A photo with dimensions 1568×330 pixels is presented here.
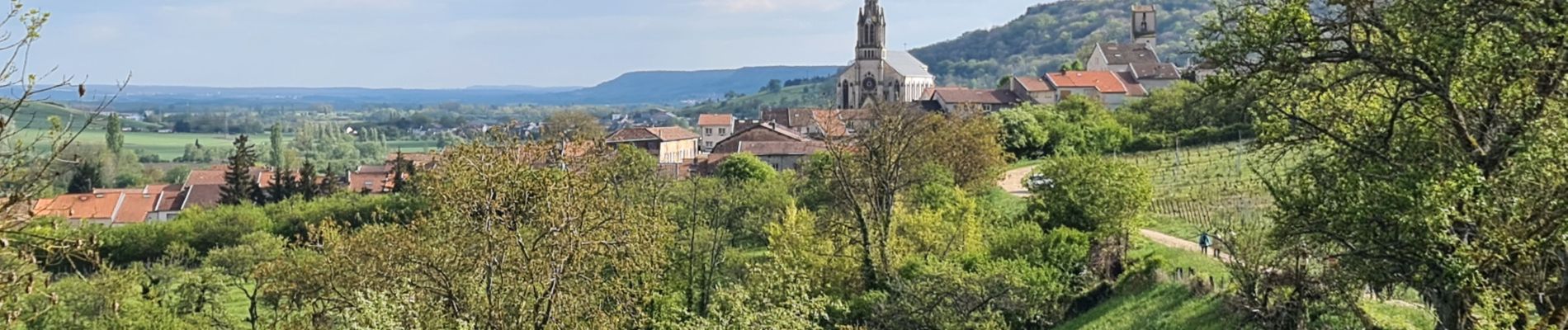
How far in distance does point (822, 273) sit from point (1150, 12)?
97.3 metres

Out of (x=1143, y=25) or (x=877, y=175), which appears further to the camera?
(x=1143, y=25)

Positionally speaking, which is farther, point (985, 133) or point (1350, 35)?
point (985, 133)

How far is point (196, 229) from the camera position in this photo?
5347 cm

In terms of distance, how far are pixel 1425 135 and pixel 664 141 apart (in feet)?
250

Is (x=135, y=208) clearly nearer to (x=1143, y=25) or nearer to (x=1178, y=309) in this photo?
(x=1178, y=309)

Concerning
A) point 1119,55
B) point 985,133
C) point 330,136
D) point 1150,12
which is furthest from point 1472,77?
point 330,136

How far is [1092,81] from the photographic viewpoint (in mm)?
90562

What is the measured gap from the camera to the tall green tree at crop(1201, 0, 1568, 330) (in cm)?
948

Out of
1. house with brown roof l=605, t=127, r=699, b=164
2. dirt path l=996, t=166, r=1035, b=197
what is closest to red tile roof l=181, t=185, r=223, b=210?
house with brown roof l=605, t=127, r=699, b=164

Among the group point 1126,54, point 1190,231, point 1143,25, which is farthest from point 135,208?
A: point 1143,25

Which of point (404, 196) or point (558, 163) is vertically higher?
point (558, 163)

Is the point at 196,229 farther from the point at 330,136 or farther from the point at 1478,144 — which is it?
the point at 330,136

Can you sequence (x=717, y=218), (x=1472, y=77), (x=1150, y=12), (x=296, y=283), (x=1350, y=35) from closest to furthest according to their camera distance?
(x=1472, y=77), (x=1350, y=35), (x=296, y=283), (x=717, y=218), (x=1150, y=12)

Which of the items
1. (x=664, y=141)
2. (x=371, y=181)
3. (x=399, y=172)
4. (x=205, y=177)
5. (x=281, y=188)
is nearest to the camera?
(x=399, y=172)
